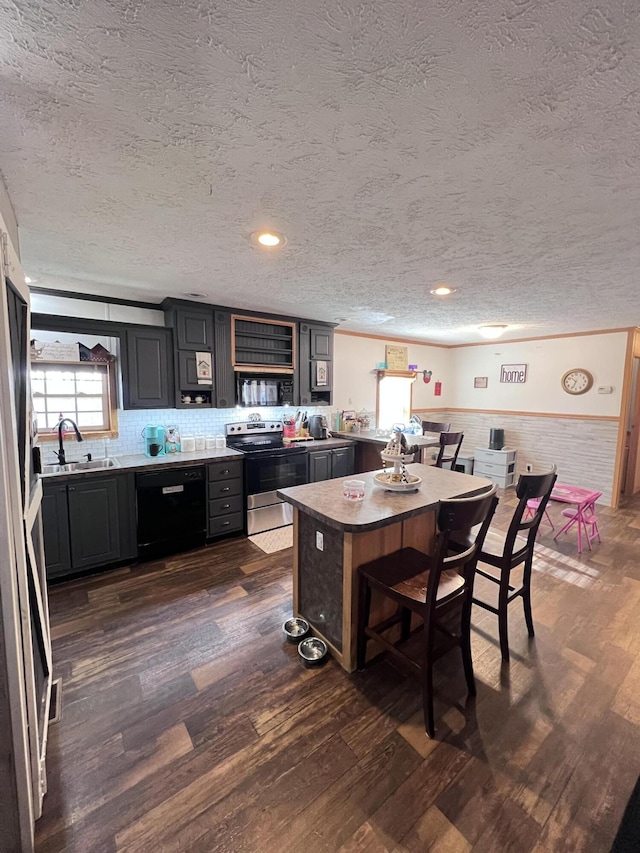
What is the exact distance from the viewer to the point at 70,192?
162 cm

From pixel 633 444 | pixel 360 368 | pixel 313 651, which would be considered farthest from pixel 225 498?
pixel 633 444

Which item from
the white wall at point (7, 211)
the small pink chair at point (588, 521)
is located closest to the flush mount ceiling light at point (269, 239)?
the white wall at point (7, 211)

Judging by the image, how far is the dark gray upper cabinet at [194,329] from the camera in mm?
3582

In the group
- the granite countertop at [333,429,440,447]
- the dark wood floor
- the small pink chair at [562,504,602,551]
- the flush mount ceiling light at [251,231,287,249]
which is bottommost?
the dark wood floor

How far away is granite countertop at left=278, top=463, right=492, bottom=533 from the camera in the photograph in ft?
5.99

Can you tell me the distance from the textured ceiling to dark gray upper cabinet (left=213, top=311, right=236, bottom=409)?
1289mm

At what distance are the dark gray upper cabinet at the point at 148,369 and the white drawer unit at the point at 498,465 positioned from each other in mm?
5035

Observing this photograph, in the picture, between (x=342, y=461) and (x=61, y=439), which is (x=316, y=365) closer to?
(x=342, y=461)

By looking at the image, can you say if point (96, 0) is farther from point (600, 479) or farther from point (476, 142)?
point (600, 479)

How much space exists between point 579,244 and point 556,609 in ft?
8.24

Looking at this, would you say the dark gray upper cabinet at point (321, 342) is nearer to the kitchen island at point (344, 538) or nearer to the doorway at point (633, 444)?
the kitchen island at point (344, 538)

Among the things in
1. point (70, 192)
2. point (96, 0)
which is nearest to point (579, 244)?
point (96, 0)

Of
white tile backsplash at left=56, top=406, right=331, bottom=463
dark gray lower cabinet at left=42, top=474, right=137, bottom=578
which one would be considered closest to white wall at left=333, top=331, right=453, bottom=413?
white tile backsplash at left=56, top=406, right=331, bottom=463

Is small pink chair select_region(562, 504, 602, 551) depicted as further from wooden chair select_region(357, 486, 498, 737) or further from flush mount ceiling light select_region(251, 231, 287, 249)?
flush mount ceiling light select_region(251, 231, 287, 249)
